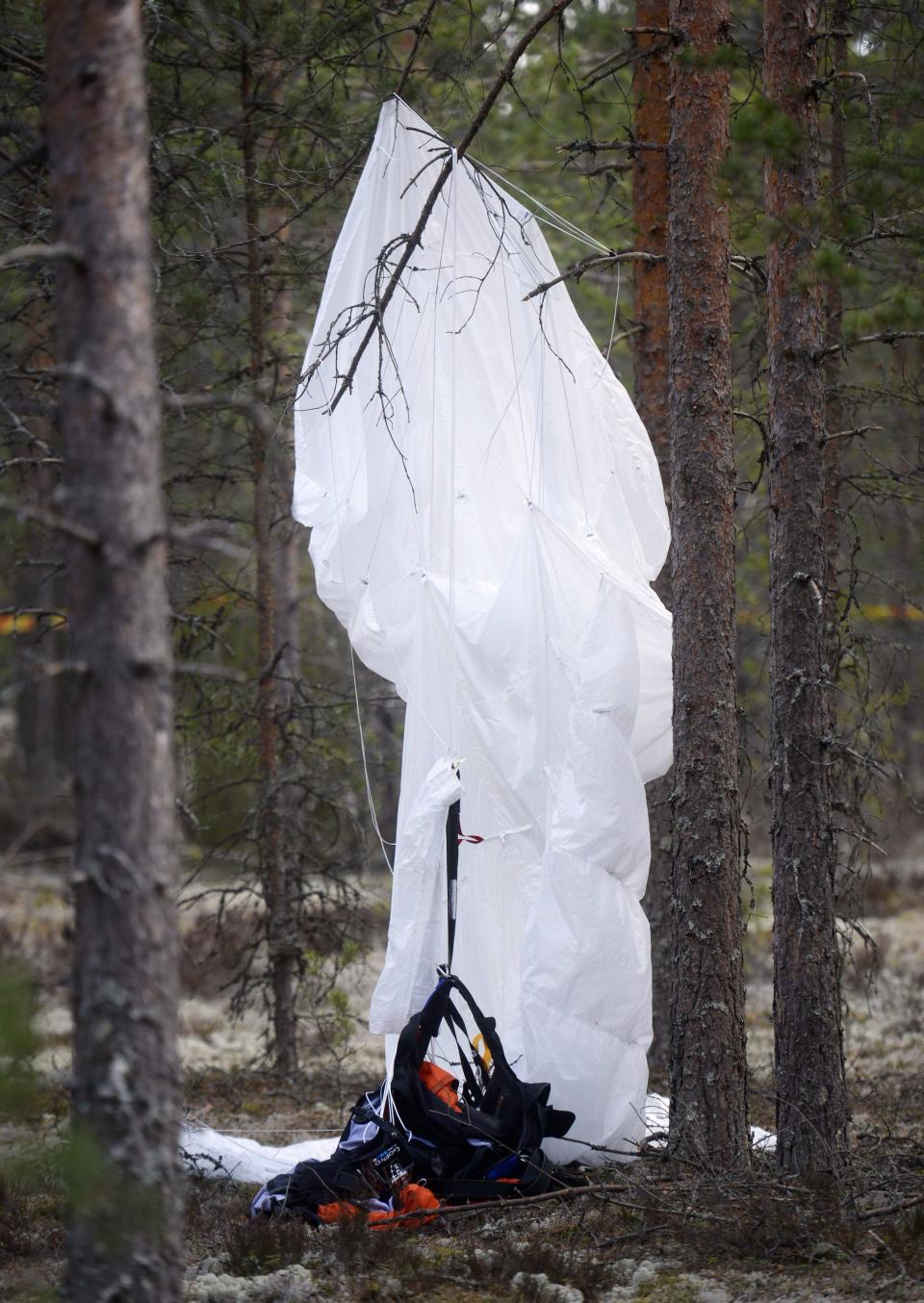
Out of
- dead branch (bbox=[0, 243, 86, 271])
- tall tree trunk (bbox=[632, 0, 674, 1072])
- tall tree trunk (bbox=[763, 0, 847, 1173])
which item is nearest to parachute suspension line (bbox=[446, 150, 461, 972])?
tall tree trunk (bbox=[763, 0, 847, 1173])

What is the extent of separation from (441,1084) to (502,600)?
2.07m

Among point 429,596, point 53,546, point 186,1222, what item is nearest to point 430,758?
point 429,596

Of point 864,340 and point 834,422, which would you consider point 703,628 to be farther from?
point 834,422

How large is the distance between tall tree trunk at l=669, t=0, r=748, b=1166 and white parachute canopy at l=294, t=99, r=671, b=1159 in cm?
24

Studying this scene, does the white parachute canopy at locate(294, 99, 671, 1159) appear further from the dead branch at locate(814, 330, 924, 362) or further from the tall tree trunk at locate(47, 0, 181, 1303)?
the tall tree trunk at locate(47, 0, 181, 1303)

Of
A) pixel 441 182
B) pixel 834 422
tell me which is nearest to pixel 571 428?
pixel 441 182

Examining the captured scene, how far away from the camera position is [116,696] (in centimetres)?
289

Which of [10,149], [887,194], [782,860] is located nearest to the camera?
[887,194]

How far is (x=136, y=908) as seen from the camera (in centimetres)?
289

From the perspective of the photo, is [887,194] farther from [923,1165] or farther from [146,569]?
[923,1165]

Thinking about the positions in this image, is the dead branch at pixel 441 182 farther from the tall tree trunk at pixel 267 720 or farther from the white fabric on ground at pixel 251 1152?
the white fabric on ground at pixel 251 1152

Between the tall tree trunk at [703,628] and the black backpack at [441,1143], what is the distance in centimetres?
61

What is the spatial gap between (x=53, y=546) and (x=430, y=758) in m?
4.20

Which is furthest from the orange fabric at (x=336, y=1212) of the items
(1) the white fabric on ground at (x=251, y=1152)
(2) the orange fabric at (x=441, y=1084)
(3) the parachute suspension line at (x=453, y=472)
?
(3) the parachute suspension line at (x=453, y=472)
